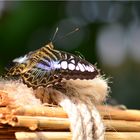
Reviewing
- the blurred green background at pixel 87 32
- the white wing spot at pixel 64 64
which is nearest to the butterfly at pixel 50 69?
the white wing spot at pixel 64 64

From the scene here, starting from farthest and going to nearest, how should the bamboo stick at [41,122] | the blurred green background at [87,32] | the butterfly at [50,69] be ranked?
the blurred green background at [87,32] → the butterfly at [50,69] → the bamboo stick at [41,122]

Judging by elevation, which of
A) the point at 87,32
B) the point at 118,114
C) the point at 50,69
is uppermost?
the point at 50,69

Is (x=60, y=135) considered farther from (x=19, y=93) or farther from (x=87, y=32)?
(x=87, y=32)

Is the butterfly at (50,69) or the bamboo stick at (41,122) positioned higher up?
the butterfly at (50,69)

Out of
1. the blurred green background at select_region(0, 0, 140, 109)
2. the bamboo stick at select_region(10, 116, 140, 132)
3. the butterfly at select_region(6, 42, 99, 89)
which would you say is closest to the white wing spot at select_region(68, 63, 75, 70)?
the butterfly at select_region(6, 42, 99, 89)

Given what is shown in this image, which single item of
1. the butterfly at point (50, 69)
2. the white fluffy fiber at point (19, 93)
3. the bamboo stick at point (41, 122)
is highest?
the butterfly at point (50, 69)

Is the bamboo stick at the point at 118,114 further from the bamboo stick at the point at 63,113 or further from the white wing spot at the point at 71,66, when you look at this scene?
the white wing spot at the point at 71,66

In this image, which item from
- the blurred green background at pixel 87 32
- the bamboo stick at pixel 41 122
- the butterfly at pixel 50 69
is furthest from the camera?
the blurred green background at pixel 87 32

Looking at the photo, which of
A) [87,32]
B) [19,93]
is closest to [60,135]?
[19,93]

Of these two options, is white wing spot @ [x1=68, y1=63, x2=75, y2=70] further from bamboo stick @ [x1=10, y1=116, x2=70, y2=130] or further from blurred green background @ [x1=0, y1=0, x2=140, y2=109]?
blurred green background @ [x1=0, y1=0, x2=140, y2=109]
